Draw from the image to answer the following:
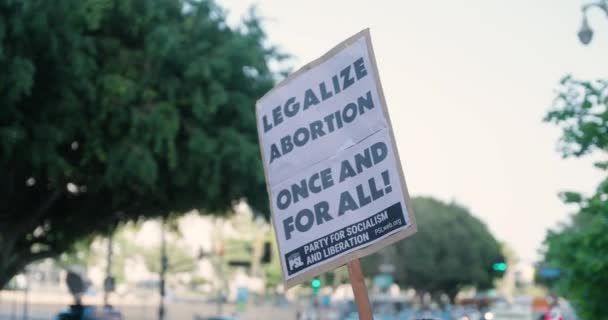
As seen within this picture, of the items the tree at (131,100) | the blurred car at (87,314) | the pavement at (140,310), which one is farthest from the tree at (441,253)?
the blurred car at (87,314)

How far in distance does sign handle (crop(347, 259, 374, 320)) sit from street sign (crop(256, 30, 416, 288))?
6 cm

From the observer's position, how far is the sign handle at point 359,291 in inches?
218

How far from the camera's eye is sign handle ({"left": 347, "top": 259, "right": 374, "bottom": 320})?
554 centimetres

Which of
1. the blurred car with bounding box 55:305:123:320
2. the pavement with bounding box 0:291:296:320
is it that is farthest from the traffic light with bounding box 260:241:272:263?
the pavement with bounding box 0:291:296:320

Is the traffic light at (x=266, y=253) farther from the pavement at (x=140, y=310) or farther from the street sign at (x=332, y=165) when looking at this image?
the street sign at (x=332, y=165)

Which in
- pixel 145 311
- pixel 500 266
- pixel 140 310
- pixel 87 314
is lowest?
pixel 87 314

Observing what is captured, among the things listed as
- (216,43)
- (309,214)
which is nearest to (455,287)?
(216,43)

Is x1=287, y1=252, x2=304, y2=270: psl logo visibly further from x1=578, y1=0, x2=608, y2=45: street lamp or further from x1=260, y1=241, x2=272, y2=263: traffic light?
Answer: x1=260, y1=241, x2=272, y2=263: traffic light

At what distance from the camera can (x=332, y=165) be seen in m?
5.88

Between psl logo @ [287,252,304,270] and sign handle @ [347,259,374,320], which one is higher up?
psl logo @ [287,252,304,270]

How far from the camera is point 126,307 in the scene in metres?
76.5

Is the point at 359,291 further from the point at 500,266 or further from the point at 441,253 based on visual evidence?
the point at 441,253

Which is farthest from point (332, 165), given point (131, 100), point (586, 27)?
point (131, 100)

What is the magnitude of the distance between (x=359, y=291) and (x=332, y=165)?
2.33ft
